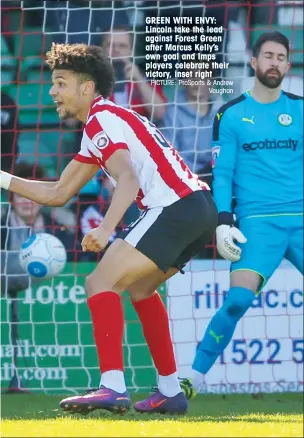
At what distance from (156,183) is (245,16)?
340cm

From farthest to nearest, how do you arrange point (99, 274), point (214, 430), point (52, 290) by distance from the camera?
point (52, 290), point (99, 274), point (214, 430)

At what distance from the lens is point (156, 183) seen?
509 cm

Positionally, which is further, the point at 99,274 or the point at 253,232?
the point at 253,232

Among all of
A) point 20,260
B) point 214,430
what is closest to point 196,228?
point 214,430

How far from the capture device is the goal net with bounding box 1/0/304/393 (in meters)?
7.71

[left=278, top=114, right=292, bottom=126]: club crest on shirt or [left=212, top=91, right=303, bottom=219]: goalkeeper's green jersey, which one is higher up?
[left=278, top=114, right=292, bottom=126]: club crest on shirt

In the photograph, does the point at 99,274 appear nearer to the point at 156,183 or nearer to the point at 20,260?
the point at 156,183

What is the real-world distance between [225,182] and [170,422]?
1985 mm

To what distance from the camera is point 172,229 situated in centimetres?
500

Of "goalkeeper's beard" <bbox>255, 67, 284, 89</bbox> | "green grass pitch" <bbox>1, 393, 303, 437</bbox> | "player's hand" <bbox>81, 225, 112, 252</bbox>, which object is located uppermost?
"goalkeeper's beard" <bbox>255, 67, 284, 89</bbox>

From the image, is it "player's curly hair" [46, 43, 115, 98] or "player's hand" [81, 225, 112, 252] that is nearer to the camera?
"player's hand" [81, 225, 112, 252]

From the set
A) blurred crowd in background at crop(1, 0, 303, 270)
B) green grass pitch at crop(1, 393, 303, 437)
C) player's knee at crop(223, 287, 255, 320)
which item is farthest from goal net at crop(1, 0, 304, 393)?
player's knee at crop(223, 287, 255, 320)

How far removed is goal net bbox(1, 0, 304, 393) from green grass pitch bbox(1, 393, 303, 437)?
0.88 metres

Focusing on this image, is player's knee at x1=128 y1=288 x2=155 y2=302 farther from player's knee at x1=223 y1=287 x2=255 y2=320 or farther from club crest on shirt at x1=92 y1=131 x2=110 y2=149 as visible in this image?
player's knee at x1=223 y1=287 x2=255 y2=320
